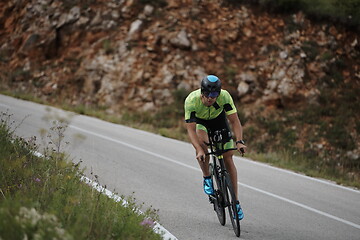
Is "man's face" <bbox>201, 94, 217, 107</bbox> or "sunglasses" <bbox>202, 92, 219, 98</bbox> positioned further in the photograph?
"man's face" <bbox>201, 94, 217, 107</bbox>

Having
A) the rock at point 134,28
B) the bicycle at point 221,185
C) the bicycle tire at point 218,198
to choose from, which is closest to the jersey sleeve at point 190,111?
the bicycle at point 221,185

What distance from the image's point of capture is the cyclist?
17.8ft

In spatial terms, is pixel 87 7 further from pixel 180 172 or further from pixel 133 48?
pixel 180 172

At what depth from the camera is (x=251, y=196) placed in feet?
26.7

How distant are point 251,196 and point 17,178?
182 inches

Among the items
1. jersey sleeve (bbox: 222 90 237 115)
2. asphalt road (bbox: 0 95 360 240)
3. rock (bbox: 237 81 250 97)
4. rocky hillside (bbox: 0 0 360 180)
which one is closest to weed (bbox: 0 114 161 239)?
asphalt road (bbox: 0 95 360 240)

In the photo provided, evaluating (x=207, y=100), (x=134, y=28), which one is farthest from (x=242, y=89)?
(x=207, y=100)

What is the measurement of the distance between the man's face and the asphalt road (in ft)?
5.41

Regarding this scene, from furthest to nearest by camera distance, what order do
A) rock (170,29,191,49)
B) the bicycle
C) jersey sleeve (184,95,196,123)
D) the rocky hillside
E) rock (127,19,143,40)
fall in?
rock (127,19,143,40) → rock (170,29,191,49) → the rocky hillside → jersey sleeve (184,95,196,123) → the bicycle

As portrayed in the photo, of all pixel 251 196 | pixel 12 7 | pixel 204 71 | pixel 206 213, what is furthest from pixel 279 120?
pixel 12 7

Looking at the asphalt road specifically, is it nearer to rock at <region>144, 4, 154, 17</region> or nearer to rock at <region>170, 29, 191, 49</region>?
rock at <region>170, 29, 191, 49</region>

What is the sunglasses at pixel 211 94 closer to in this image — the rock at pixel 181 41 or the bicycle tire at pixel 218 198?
the bicycle tire at pixel 218 198

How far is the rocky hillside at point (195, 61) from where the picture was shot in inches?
685

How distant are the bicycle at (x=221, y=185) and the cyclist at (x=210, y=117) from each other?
9 centimetres
